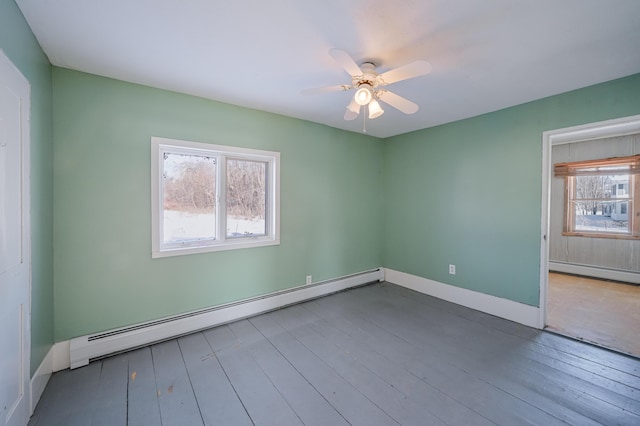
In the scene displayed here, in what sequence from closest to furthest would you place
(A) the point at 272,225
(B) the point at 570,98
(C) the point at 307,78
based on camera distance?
1. (C) the point at 307,78
2. (B) the point at 570,98
3. (A) the point at 272,225

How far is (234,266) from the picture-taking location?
9.86 feet

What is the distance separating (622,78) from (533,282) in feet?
6.73

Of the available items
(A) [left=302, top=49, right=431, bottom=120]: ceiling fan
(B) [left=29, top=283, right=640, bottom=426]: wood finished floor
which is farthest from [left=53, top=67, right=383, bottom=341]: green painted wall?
(A) [left=302, top=49, right=431, bottom=120]: ceiling fan

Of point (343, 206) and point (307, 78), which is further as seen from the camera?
point (343, 206)

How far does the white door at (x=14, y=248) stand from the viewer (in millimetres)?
1317

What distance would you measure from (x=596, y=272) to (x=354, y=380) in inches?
206

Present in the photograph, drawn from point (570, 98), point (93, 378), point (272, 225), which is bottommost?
point (93, 378)

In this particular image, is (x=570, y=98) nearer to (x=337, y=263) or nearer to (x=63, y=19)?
(x=337, y=263)

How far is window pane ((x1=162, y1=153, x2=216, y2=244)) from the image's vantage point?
2670 millimetres

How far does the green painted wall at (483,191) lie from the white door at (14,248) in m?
4.05

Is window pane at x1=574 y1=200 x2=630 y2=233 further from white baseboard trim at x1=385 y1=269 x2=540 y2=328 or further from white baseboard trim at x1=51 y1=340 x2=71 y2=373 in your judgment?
white baseboard trim at x1=51 y1=340 x2=71 y2=373

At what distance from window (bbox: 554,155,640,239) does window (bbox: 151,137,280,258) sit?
5.41 meters

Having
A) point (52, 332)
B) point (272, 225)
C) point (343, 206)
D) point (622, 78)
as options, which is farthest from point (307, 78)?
point (52, 332)

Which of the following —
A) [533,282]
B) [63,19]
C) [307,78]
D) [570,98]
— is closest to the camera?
[63,19]
